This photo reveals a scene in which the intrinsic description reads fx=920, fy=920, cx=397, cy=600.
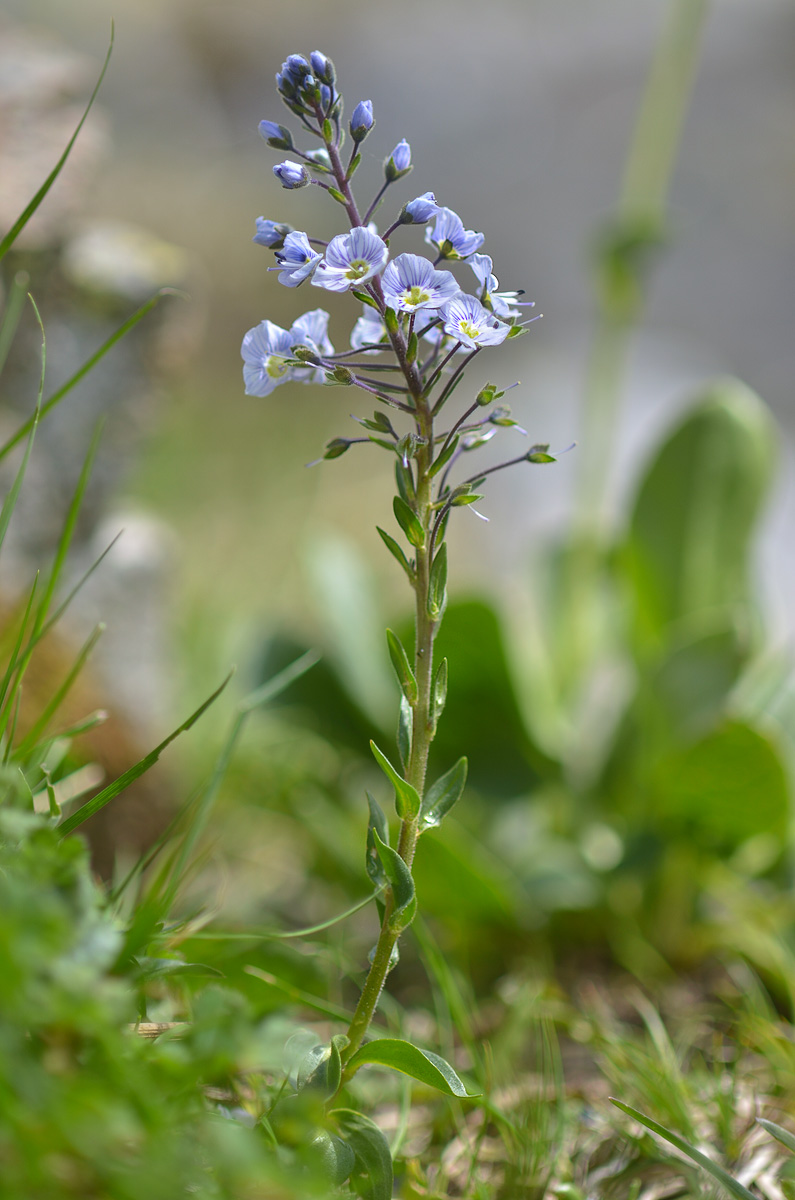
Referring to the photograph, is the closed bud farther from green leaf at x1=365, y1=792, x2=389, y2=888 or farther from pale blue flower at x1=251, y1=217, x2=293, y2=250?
green leaf at x1=365, y1=792, x2=389, y2=888

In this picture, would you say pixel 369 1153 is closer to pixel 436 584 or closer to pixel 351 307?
pixel 436 584

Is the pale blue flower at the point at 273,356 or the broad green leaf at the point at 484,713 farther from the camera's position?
the broad green leaf at the point at 484,713

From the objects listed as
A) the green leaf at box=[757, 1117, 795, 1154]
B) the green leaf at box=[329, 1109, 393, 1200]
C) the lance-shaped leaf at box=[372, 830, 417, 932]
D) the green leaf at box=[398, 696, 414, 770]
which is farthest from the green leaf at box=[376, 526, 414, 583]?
the green leaf at box=[757, 1117, 795, 1154]

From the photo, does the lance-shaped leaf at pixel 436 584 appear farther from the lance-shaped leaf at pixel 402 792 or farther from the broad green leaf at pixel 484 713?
the broad green leaf at pixel 484 713

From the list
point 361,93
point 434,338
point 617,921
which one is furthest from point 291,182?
point 361,93

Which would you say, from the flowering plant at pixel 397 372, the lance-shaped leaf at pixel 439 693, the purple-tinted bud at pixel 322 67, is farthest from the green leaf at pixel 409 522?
the purple-tinted bud at pixel 322 67

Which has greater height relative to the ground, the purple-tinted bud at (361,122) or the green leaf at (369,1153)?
the purple-tinted bud at (361,122)

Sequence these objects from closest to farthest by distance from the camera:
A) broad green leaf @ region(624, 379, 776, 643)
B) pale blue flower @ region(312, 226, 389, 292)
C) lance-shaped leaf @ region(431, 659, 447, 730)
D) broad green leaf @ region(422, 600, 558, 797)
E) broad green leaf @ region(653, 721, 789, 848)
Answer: pale blue flower @ region(312, 226, 389, 292) → lance-shaped leaf @ region(431, 659, 447, 730) → broad green leaf @ region(653, 721, 789, 848) → broad green leaf @ region(422, 600, 558, 797) → broad green leaf @ region(624, 379, 776, 643)

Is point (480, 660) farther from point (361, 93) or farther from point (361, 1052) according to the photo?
point (361, 93)
